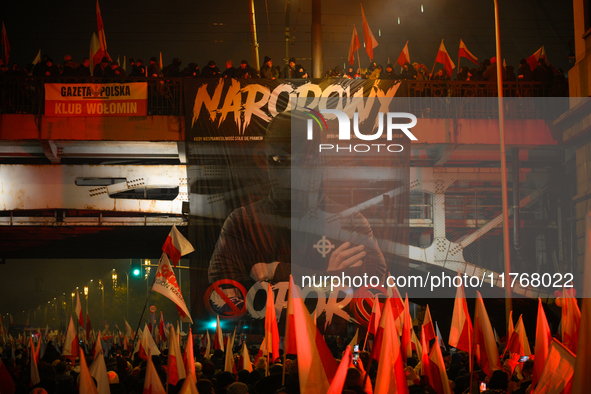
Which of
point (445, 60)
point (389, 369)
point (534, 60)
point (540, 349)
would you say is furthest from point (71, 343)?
point (534, 60)

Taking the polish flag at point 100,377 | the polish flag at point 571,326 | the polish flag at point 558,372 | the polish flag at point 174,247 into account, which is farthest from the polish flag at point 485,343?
the polish flag at point 174,247

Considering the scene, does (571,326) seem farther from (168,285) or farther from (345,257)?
(345,257)

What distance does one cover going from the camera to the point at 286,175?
1838 centimetres

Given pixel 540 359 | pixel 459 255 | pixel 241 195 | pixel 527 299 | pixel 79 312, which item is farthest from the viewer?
pixel 459 255

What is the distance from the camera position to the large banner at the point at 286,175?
17.8 meters

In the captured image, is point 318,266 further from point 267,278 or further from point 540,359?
point 540,359

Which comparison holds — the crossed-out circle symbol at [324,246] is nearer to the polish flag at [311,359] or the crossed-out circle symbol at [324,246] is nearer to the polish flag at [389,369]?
the polish flag at [389,369]

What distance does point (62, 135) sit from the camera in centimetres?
1867

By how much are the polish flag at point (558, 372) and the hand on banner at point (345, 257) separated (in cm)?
1260

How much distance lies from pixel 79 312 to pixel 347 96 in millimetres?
10033

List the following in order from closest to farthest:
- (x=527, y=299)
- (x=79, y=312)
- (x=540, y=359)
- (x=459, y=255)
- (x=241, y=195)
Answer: (x=540, y=359), (x=79, y=312), (x=527, y=299), (x=241, y=195), (x=459, y=255)

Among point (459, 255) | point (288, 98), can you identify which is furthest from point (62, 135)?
point (459, 255)

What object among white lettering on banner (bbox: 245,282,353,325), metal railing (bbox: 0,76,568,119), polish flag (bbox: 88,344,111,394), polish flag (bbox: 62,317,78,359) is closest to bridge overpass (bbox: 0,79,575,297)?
metal railing (bbox: 0,76,568,119)

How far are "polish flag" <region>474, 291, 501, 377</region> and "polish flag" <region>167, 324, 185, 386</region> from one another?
12.4 ft
